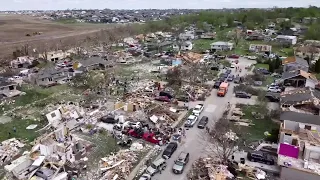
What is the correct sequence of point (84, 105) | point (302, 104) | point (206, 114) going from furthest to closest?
point (84, 105) < point (206, 114) < point (302, 104)

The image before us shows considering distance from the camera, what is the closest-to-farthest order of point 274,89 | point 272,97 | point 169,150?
point 169,150 → point 272,97 → point 274,89

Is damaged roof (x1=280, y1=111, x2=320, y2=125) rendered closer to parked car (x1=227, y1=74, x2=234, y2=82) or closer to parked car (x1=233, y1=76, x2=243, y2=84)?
parked car (x1=233, y1=76, x2=243, y2=84)

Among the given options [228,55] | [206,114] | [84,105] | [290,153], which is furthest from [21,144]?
[228,55]

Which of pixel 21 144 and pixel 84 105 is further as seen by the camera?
pixel 84 105

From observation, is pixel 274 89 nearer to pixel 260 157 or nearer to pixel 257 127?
pixel 257 127

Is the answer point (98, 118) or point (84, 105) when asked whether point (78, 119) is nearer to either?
point (98, 118)

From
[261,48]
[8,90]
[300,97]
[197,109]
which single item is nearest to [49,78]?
[8,90]

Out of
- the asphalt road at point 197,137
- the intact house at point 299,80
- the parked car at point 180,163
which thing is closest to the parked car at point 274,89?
the intact house at point 299,80
